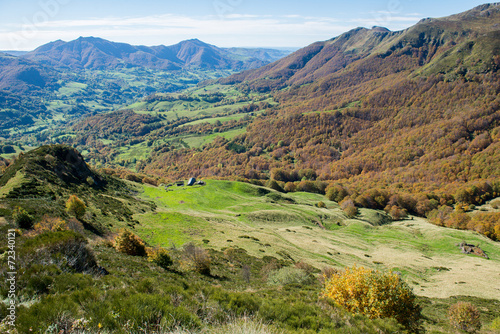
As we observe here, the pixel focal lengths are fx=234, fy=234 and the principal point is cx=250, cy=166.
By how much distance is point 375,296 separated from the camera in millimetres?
18000

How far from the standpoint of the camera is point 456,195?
13738cm

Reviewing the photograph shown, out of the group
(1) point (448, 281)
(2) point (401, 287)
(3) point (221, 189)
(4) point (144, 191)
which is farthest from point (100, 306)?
(3) point (221, 189)

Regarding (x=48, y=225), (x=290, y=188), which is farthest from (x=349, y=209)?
(x=48, y=225)

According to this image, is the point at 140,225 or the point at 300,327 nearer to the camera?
the point at 300,327

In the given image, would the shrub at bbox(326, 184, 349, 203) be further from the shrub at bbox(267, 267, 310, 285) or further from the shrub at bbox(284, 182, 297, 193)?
the shrub at bbox(267, 267, 310, 285)

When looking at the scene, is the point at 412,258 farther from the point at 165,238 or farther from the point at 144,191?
the point at 144,191

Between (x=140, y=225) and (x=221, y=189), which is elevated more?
(x=140, y=225)

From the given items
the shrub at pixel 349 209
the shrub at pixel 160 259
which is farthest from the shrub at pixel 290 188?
the shrub at pixel 160 259

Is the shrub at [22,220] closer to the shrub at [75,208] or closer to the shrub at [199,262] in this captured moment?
the shrub at [75,208]

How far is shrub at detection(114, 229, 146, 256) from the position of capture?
29.7 metres

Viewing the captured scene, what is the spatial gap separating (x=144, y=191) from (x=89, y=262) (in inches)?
3456

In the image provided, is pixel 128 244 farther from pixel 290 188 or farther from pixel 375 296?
pixel 290 188

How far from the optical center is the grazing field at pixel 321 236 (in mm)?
47750

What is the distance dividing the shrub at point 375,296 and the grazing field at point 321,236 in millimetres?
28085
